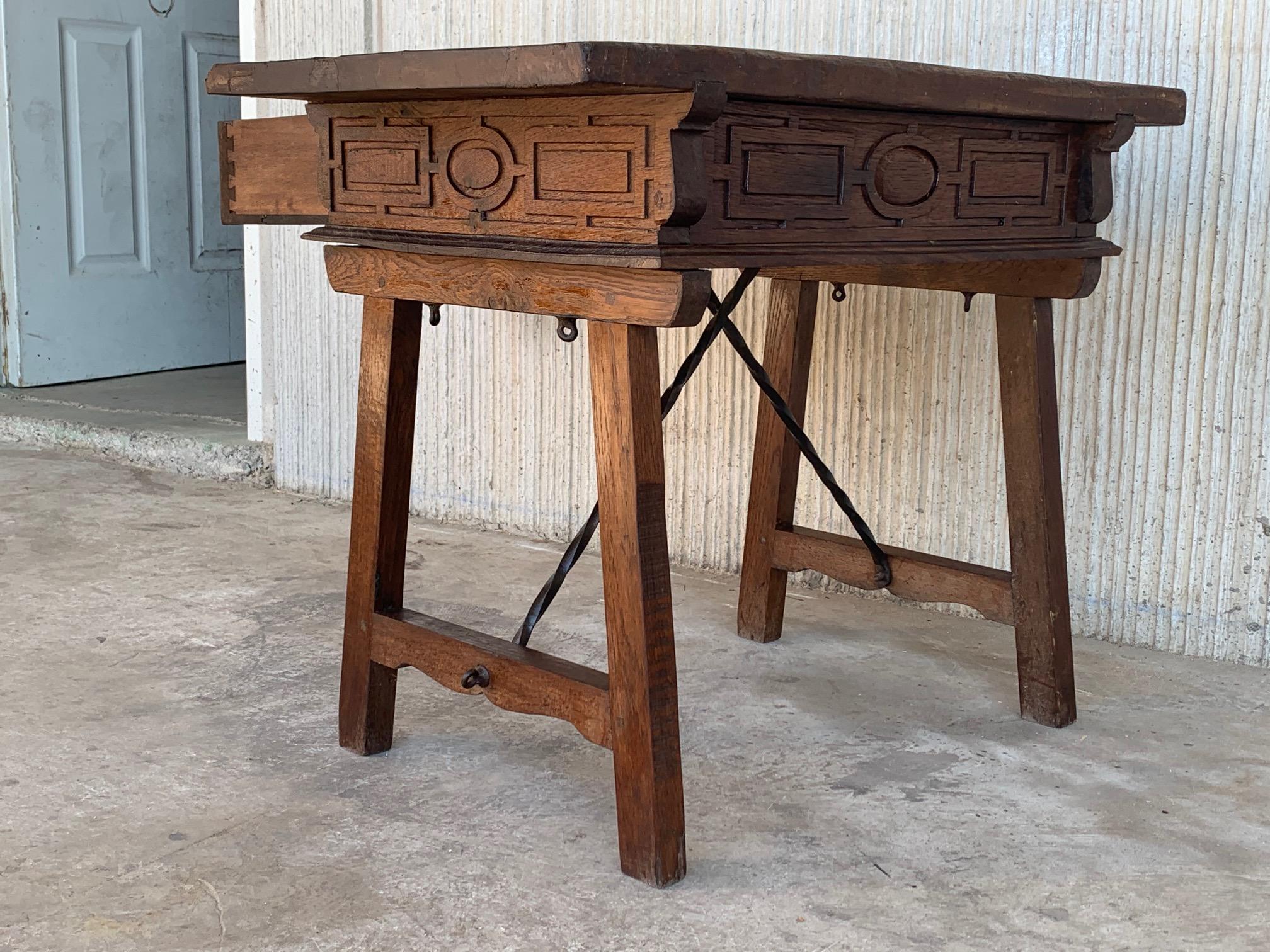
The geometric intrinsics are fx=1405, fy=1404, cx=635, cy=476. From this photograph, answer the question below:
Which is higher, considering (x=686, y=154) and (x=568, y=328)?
(x=686, y=154)

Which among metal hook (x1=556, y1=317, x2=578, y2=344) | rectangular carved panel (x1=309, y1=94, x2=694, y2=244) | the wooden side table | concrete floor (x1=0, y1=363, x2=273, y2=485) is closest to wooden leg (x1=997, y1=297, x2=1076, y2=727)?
the wooden side table

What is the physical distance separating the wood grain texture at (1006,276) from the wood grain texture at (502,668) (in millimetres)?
722

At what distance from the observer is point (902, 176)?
A: 173 centimetres

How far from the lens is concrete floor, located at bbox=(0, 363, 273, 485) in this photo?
379cm

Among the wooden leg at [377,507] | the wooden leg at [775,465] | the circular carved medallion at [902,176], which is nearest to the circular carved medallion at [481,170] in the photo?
the wooden leg at [377,507]

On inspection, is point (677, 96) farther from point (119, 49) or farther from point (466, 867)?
point (119, 49)

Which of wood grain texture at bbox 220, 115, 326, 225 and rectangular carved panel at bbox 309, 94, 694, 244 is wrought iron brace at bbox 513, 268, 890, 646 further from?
wood grain texture at bbox 220, 115, 326, 225

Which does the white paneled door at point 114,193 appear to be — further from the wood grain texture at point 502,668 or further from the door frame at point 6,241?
the wood grain texture at point 502,668

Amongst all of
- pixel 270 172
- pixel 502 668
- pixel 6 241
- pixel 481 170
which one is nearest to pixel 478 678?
pixel 502 668

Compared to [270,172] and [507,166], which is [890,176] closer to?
[507,166]

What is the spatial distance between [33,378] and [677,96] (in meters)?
3.70

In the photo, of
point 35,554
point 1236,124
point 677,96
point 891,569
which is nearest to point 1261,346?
point 1236,124

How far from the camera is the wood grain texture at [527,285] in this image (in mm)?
1492

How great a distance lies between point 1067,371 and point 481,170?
1329mm
